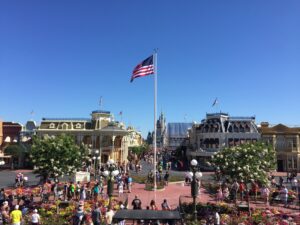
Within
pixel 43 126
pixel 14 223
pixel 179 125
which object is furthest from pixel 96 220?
pixel 179 125

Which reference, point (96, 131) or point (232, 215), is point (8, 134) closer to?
point (96, 131)

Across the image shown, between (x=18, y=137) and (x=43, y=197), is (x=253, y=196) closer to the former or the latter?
(x=43, y=197)

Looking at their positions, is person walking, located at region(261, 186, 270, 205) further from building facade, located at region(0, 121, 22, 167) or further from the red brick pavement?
building facade, located at region(0, 121, 22, 167)

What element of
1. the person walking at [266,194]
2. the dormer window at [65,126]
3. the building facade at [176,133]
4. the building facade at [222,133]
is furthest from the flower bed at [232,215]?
the building facade at [176,133]

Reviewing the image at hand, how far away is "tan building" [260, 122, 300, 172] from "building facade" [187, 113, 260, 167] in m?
2.90

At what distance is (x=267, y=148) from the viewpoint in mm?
25766

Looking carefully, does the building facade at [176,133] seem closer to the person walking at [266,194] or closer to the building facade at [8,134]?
the building facade at [8,134]

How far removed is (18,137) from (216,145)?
37.9 metres

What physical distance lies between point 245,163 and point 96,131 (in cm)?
4032

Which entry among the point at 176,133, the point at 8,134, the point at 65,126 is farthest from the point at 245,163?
the point at 176,133

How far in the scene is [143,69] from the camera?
24922mm

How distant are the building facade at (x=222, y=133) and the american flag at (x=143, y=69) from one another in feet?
108

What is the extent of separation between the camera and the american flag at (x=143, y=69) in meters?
24.8

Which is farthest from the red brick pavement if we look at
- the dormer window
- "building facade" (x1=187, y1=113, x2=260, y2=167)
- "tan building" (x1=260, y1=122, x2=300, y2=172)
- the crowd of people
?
the dormer window
